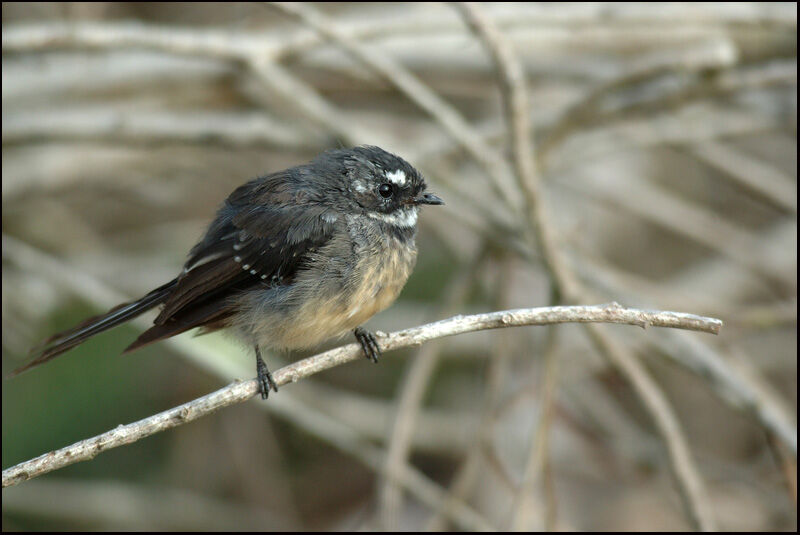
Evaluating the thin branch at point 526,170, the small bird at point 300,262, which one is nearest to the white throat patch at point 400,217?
the small bird at point 300,262

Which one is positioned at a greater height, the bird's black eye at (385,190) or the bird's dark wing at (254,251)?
the bird's black eye at (385,190)

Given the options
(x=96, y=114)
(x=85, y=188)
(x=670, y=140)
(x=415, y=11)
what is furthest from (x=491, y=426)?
(x=85, y=188)

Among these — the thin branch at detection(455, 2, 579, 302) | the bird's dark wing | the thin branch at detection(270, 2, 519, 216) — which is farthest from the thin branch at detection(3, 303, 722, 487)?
the thin branch at detection(270, 2, 519, 216)

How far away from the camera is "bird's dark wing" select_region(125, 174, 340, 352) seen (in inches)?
135

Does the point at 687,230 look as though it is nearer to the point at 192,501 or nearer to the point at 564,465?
the point at 564,465

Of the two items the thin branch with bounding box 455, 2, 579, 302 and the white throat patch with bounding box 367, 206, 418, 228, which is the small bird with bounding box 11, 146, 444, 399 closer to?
the white throat patch with bounding box 367, 206, 418, 228

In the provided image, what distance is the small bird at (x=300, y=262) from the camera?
334 cm

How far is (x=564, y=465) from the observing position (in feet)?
19.3

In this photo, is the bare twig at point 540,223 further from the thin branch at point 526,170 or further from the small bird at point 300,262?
the small bird at point 300,262

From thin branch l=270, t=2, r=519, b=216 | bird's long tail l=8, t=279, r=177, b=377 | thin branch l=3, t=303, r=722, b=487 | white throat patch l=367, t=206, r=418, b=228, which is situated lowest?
thin branch l=3, t=303, r=722, b=487

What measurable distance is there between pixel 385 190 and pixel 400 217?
0.13 meters

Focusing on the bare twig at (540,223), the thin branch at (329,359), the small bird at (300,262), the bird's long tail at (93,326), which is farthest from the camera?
the bare twig at (540,223)

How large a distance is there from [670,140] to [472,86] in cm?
148

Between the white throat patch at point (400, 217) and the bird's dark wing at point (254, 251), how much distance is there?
0.66ft
